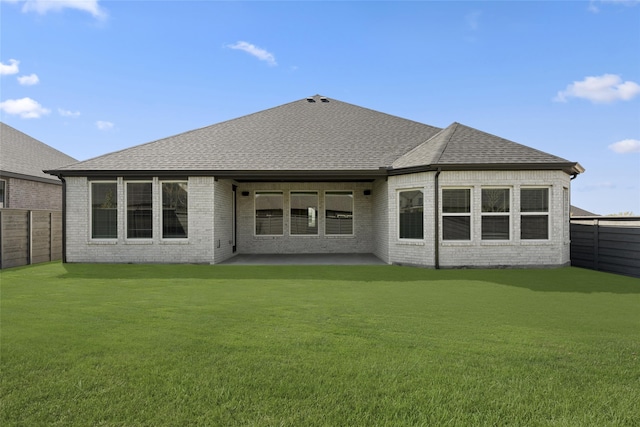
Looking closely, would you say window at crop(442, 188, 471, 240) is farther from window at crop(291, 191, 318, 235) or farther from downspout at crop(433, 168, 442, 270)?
window at crop(291, 191, 318, 235)

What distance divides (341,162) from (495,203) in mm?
5305

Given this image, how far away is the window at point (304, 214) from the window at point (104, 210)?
22.3ft

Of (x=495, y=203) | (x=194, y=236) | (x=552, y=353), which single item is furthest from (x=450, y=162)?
(x=194, y=236)

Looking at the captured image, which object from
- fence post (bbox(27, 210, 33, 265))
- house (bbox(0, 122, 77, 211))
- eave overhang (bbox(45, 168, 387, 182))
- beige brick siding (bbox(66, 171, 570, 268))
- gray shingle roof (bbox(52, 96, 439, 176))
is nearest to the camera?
beige brick siding (bbox(66, 171, 570, 268))

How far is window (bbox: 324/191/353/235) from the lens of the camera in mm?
15914

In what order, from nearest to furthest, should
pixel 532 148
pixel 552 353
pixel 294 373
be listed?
pixel 294 373 → pixel 552 353 → pixel 532 148

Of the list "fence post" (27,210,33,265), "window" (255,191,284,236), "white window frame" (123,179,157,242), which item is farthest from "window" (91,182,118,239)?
"window" (255,191,284,236)

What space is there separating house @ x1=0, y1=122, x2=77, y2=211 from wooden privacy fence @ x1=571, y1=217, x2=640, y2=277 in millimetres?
22634

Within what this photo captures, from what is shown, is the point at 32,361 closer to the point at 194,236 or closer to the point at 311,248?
the point at 194,236

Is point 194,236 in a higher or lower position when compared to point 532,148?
lower

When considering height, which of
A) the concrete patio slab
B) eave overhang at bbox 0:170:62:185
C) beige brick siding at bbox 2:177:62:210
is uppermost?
eave overhang at bbox 0:170:62:185

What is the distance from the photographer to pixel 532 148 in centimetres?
1238

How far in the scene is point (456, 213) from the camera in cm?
1155

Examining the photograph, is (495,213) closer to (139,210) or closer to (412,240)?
(412,240)
